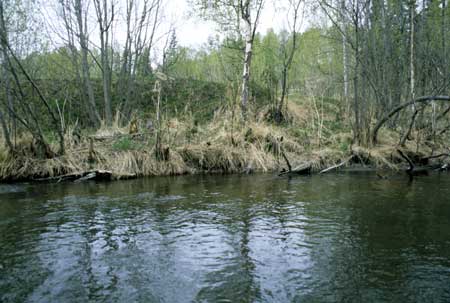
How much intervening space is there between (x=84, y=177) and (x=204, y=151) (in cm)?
381

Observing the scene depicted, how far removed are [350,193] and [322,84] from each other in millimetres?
14196

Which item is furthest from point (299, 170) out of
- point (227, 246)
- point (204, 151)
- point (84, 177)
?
point (227, 246)

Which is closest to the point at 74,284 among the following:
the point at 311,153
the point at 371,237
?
the point at 371,237

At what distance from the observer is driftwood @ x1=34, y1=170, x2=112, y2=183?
11.3m

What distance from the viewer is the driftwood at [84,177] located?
37.1 ft

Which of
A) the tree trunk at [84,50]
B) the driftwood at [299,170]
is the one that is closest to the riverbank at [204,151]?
the driftwood at [299,170]

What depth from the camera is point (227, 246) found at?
533 cm

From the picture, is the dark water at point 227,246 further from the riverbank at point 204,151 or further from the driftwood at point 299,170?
the driftwood at point 299,170

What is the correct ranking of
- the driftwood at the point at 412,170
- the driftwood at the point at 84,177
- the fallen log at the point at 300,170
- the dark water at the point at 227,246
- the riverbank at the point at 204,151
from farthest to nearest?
the fallen log at the point at 300,170, the driftwood at the point at 412,170, the riverbank at the point at 204,151, the driftwood at the point at 84,177, the dark water at the point at 227,246

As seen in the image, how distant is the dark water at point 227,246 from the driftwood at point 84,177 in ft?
6.78

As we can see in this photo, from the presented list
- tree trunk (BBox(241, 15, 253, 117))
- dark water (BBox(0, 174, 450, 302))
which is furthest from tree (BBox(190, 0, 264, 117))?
dark water (BBox(0, 174, 450, 302))

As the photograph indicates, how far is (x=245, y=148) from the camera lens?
13703 millimetres

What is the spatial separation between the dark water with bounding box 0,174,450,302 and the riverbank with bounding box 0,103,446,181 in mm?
2610

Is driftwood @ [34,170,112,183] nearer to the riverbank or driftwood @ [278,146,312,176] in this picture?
the riverbank
